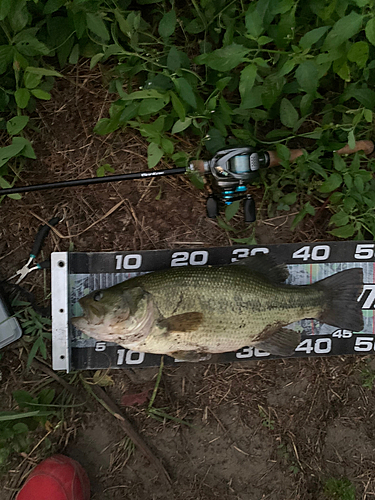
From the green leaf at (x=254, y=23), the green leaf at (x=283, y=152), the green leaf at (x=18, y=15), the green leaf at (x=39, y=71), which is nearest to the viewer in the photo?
the green leaf at (x=254, y=23)

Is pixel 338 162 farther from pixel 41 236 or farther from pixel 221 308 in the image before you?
pixel 41 236

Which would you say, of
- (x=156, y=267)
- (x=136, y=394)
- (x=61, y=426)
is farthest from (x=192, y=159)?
(x=61, y=426)

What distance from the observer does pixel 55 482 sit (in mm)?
2602

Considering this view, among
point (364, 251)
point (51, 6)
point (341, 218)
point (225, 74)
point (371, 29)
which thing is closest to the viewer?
point (371, 29)

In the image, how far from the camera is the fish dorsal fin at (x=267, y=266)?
2.52 m

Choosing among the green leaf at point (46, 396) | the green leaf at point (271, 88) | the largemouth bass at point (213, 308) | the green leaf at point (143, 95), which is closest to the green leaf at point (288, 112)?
the green leaf at point (271, 88)

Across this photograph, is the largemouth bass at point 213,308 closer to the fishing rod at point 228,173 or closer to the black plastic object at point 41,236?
the fishing rod at point 228,173

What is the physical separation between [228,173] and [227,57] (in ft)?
2.19

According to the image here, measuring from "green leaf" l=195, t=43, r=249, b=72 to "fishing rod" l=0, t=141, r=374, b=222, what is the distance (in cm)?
50

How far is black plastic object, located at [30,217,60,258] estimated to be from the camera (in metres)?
2.72

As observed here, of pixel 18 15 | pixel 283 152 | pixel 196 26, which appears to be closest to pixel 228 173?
pixel 283 152

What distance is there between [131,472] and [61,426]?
646 mm

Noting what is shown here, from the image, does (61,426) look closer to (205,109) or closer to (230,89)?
(205,109)

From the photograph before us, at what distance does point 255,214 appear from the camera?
2682 mm
